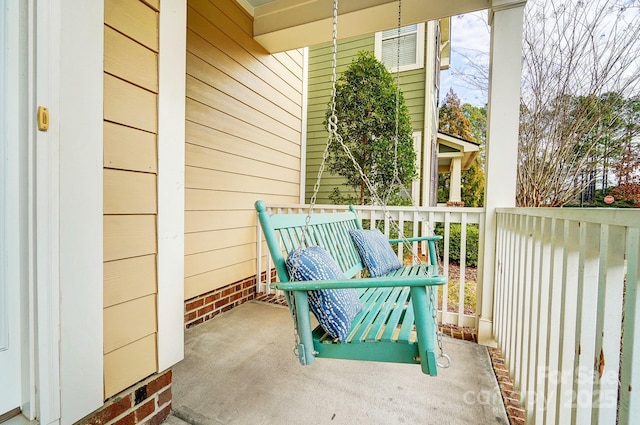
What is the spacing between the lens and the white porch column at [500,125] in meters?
2.26

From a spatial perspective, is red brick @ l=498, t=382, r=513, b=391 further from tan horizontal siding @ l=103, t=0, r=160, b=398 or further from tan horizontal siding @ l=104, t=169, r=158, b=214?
tan horizontal siding @ l=104, t=169, r=158, b=214

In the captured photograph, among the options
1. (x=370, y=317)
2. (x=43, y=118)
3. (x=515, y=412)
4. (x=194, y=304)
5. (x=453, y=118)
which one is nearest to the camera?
(x=43, y=118)

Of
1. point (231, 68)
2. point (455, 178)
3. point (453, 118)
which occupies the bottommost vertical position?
point (455, 178)

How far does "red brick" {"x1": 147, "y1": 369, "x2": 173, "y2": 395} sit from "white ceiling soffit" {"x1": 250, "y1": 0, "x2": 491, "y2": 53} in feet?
10.2

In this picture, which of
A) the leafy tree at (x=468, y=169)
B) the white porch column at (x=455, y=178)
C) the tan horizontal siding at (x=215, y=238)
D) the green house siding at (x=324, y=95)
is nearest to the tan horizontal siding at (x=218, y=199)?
the tan horizontal siding at (x=215, y=238)

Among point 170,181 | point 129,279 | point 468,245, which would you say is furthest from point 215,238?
point 468,245

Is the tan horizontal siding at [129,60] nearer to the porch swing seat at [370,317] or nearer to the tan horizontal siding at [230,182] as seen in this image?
the porch swing seat at [370,317]

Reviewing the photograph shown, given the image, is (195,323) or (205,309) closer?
(195,323)

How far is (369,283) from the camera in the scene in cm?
108

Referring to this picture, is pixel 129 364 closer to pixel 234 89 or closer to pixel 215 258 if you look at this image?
pixel 215 258

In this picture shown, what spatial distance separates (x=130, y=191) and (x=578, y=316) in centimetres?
167

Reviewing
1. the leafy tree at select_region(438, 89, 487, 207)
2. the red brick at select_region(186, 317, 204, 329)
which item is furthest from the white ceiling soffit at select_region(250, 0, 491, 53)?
the leafy tree at select_region(438, 89, 487, 207)

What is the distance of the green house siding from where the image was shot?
5.30 meters

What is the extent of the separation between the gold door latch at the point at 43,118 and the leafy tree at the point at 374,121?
3635 millimetres
